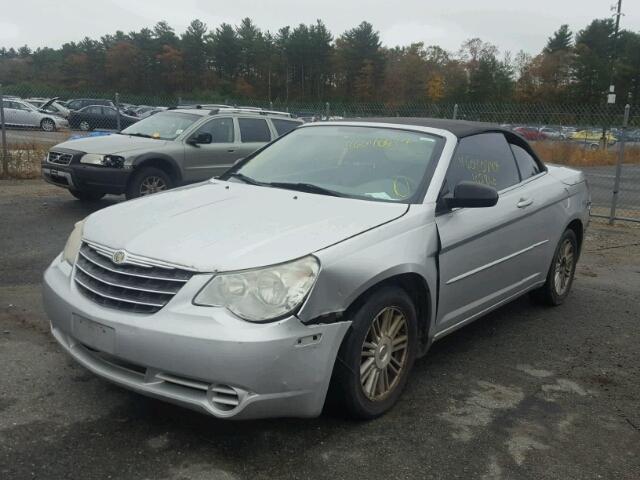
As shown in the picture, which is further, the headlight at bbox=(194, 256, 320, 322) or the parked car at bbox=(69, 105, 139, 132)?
the parked car at bbox=(69, 105, 139, 132)

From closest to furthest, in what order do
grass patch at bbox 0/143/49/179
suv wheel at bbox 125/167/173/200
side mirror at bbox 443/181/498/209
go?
side mirror at bbox 443/181/498/209
suv wheel at bbox 125/167/173/200
grass patch at bbox 0/143/49/179

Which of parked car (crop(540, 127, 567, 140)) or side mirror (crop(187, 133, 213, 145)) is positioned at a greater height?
parked car (crop(540, 127, 567, 140))

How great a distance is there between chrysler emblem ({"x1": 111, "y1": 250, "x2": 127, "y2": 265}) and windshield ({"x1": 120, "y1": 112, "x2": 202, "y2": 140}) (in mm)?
6885

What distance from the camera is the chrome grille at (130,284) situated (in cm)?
280

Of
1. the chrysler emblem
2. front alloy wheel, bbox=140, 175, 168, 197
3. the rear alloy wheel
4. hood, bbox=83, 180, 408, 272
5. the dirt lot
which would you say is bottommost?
the dirt lot

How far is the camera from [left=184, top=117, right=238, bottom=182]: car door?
9.57 metres

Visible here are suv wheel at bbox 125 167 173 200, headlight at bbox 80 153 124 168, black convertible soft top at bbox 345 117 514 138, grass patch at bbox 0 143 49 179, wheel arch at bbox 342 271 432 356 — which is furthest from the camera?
grass patch at bbox 0 143 49 179

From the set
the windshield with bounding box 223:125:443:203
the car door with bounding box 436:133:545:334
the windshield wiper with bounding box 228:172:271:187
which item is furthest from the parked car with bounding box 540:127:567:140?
the windshield wiper with bounding box 228:172:271:187

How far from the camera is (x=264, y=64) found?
89.3 metres

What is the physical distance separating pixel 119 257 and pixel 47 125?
1071 inches

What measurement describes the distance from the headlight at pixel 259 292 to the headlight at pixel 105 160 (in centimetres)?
669

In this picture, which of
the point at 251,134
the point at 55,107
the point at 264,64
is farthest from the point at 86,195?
the point at 264,64

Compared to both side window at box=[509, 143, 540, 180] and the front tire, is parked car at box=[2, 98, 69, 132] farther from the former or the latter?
the front tire

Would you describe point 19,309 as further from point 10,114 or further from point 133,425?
point 10,114
